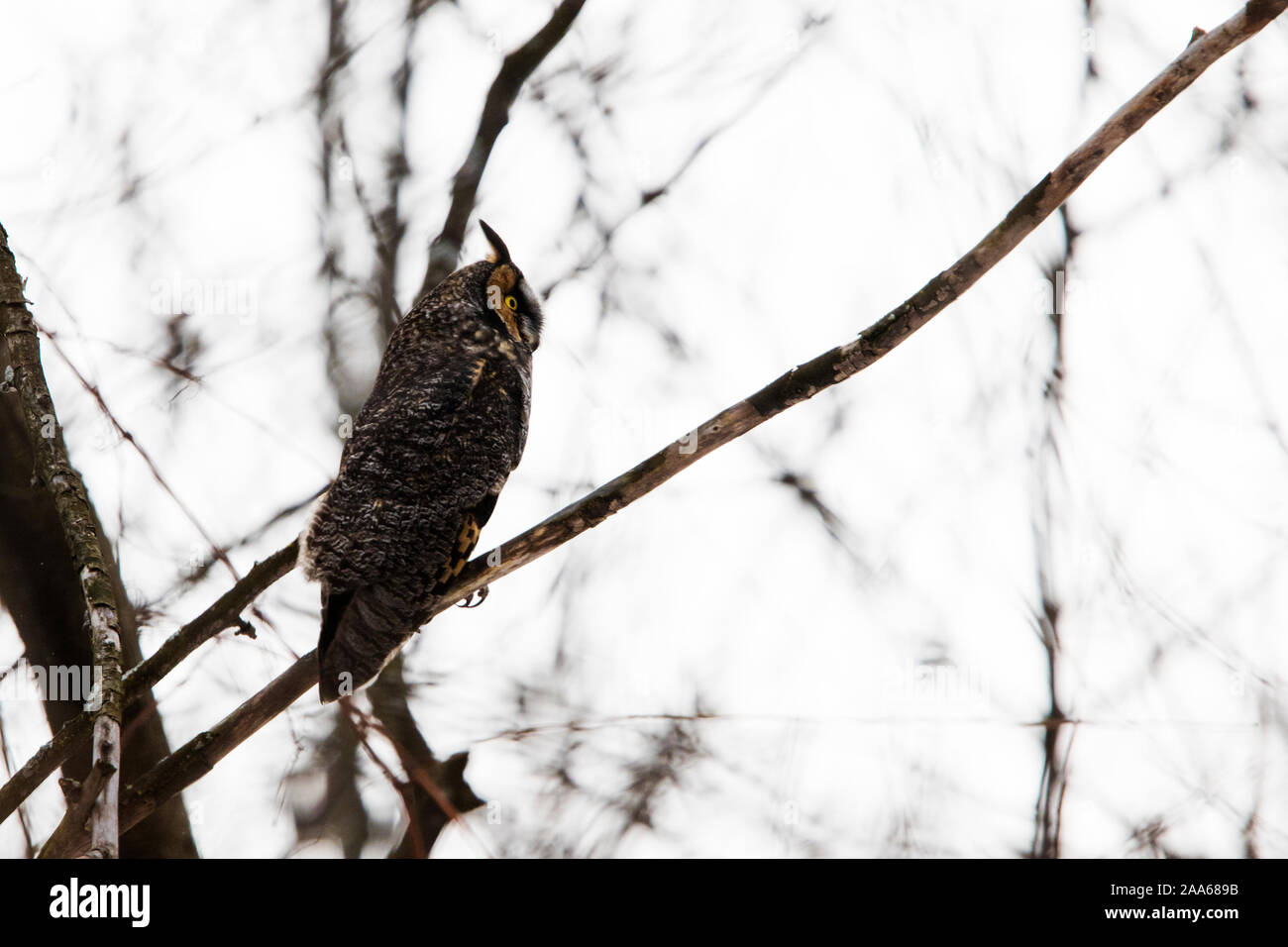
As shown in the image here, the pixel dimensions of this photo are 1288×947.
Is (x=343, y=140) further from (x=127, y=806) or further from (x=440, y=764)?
(x=127, y=806)

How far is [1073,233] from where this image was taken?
4176 millimetres

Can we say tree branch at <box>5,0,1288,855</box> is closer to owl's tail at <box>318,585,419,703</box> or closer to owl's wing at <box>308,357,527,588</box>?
owl's tail at <box>318,585,419,703</box>

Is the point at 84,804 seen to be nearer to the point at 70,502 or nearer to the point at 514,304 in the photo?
the point at 70,502

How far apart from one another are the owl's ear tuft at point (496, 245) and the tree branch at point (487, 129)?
44cm

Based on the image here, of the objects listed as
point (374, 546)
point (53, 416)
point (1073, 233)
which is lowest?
point (374, 546)

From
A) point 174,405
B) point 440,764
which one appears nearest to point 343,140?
point 174,405

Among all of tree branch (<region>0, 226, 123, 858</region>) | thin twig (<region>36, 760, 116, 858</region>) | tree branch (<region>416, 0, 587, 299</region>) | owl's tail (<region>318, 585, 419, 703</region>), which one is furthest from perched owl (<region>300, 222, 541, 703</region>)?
tree branch (<region>416, 0, 587, 299</region>)

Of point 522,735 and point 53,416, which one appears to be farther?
point 522,735

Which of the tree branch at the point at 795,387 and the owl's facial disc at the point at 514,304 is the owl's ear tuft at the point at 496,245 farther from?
the tree branch at the point at 795,387

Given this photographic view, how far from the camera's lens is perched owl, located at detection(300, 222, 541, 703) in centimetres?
326

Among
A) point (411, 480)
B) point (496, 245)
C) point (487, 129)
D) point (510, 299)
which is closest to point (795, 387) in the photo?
point (411, 480)

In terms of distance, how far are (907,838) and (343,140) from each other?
13.8 feet

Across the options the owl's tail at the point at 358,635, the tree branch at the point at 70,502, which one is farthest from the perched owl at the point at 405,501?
the tree branch at the point at 70,502
